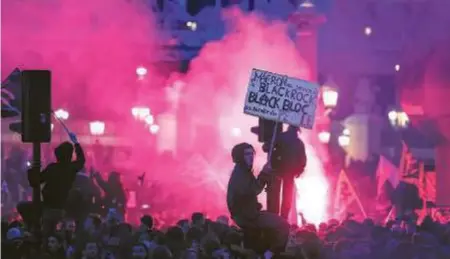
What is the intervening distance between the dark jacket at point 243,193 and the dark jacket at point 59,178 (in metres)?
1.81

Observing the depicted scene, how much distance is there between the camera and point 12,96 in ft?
32.8

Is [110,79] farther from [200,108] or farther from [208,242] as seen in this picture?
[208,242]

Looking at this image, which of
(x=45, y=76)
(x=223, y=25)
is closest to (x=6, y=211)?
(x=45, y=76)

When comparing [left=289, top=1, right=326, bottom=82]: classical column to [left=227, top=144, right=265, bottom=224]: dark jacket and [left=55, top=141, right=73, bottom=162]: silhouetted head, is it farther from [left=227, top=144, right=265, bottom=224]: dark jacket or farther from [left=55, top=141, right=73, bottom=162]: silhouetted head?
[left=227, top=144, right=265, bottom=224]: dark jacket

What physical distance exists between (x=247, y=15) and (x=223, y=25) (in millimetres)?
3928

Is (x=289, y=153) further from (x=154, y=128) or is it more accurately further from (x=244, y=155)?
(x=154, y=128)

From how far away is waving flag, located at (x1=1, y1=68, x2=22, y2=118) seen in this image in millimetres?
9922

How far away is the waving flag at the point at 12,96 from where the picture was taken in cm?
992

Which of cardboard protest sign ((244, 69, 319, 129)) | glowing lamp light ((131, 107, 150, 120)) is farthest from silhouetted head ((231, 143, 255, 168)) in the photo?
Result: glowing lamp light ((131, 107, 150, 120))

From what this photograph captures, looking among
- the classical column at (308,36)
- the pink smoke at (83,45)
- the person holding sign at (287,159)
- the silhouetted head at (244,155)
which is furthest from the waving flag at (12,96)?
the classical column at (308,36)

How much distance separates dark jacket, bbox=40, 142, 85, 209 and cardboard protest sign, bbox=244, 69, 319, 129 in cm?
170

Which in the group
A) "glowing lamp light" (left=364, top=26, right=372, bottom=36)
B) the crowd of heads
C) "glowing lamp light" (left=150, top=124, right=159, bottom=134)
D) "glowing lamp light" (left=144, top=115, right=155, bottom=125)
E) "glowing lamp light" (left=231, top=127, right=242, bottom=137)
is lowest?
the crowd of heads

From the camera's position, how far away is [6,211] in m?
13.6

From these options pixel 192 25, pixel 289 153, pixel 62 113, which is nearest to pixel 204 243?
pixel 289 153
